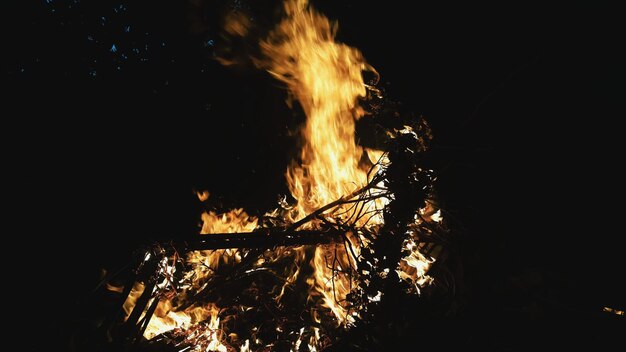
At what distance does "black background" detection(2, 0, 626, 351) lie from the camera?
2.90 m

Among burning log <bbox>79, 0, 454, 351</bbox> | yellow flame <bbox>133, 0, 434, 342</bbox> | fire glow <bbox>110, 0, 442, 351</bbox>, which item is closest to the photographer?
A: burning log <bbox>79, 0, 454, 351</bbox>

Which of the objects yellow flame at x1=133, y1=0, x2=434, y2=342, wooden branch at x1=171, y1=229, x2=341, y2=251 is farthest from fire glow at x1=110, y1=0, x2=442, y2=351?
wooden branch at x1=171, y1=229, x2=341, y2=251

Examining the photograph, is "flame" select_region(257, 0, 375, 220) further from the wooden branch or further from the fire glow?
the wooden branch

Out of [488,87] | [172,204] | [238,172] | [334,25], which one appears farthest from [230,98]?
[488,87]

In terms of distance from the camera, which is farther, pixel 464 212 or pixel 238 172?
pixel 238 172

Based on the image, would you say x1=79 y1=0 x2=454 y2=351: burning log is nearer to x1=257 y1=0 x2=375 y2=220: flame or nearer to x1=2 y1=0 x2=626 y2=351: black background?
x1=257 y1=0 x2=375 y2=220: flame

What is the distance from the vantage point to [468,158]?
3387 mm

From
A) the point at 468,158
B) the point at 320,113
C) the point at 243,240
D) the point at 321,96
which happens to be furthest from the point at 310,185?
the point at 468,158

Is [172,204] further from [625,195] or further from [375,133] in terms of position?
[625,195]

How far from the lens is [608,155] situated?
2.84 meters

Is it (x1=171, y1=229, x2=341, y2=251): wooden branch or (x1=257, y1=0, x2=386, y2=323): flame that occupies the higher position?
(x1=257, y1=0, x2=386, y2=323): flame

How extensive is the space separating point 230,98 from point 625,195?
6920 millimetres

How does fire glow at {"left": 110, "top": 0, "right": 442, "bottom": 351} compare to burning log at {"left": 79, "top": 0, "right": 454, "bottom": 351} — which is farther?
fire glow at {"left": 110, "top": 0, "right": 442, "bottom": 351}

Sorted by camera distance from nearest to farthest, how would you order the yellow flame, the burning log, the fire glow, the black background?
the black background → the burning log → the fire glow → the yellow flame
